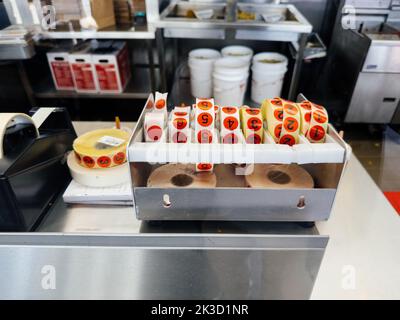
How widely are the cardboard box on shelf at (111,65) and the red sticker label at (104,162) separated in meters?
1.48

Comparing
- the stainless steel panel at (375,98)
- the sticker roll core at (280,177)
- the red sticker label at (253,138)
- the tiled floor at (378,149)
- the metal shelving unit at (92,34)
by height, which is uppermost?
the red sticker label at (253,138)

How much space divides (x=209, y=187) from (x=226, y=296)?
1.08 feet

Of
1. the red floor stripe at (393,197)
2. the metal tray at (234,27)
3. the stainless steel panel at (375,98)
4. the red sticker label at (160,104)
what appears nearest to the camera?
the red sticker label at (160,104)

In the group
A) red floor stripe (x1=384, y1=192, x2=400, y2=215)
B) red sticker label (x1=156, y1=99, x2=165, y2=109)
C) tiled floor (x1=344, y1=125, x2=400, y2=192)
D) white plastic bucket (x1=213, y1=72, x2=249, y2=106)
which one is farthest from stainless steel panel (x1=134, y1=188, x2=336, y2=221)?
white plastic bucket (x1=213, y1=72, x2=249, y2=106)

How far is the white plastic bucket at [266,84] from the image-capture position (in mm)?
2127

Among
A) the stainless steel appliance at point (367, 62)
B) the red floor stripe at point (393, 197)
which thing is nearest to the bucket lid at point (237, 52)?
the stainless steel appliance at point (367, 62)

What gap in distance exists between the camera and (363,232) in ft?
2.61

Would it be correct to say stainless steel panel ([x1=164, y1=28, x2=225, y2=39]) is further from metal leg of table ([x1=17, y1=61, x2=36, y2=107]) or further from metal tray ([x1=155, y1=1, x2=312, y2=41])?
metal leg of table ([x1=17, y1=61, x2=36, y2=107])

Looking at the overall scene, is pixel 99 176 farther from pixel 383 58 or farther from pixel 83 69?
pixel 383 58

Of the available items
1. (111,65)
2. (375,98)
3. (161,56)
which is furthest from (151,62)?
(375,98)

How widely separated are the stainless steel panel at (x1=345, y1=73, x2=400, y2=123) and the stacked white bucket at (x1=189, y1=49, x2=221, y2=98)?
119 cm

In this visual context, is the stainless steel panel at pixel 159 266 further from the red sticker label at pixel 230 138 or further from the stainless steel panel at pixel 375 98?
the stainless steel panel at pixel 375 98

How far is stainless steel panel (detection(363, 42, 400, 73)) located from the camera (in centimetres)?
217

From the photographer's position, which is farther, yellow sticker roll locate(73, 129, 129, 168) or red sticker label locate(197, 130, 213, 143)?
yellow sticker roll locate(73, 129, 129, 168)
